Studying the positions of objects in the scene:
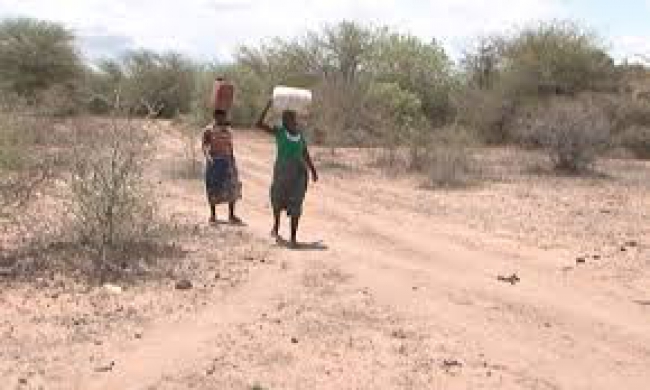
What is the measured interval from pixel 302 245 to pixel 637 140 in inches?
649

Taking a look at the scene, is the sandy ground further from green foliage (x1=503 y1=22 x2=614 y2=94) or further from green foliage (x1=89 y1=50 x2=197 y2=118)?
green foliage (x1=89 y1=50 x2=197 y2=118)

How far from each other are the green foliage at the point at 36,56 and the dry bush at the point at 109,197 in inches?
840

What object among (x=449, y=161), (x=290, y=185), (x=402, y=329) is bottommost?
(x=402, y=329)

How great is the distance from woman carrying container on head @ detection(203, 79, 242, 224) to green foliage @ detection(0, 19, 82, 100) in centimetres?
1886

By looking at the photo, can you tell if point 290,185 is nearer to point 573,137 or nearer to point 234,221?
point 234,221

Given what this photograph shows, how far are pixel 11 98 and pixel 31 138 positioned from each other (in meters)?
4.99

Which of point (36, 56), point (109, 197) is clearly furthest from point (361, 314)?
Result: point (36, 56)

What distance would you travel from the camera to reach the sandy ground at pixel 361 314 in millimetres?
7535

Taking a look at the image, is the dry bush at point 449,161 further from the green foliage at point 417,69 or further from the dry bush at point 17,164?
the dry bush at point 17,164

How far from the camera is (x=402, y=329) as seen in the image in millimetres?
8656

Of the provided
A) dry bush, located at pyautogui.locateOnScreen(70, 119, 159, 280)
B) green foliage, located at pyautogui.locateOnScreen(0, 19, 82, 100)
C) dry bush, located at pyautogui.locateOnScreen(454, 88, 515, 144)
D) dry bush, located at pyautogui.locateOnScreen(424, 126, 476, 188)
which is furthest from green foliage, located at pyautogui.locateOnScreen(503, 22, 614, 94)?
dry bush, located at pyautogui.locateOnScreen(70, 119, 159, 280)

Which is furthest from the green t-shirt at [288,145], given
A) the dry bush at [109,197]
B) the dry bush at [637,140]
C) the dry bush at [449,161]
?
the dry bush at [637,140]

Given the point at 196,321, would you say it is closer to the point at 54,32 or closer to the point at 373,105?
the point at 373,105

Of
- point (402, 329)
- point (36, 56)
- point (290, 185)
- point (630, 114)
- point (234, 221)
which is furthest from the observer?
point (36, 56)
